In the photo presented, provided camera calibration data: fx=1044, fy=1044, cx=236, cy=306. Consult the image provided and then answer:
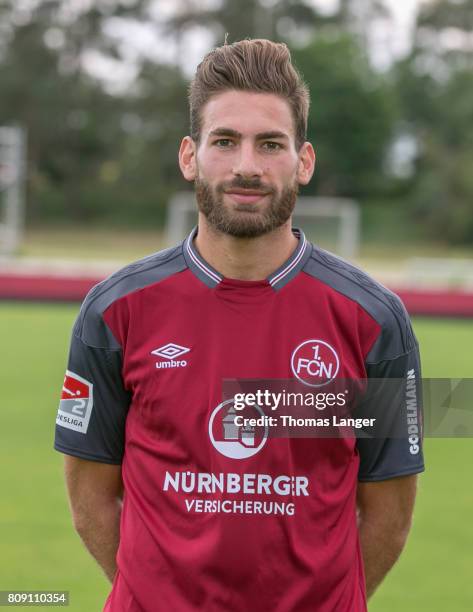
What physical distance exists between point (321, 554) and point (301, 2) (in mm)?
43472

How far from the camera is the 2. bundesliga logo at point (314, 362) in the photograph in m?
2.11

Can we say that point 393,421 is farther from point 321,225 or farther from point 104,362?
point 321,225

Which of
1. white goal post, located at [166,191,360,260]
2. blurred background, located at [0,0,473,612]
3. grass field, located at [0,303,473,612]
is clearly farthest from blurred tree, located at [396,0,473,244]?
grass field, located at [0,303,473,612]

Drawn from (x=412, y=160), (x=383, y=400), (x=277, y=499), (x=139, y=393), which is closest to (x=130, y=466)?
(x=139, y=393)

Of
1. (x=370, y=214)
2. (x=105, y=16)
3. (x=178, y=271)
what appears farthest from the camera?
(x=105, y=16)

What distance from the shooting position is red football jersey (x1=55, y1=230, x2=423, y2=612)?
205 cm

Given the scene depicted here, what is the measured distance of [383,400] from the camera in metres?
2.18

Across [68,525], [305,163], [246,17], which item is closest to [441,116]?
[246,17]

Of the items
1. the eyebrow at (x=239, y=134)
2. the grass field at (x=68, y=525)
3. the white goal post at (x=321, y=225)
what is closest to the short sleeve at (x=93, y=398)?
the eyebrow at (x=239, y=134)

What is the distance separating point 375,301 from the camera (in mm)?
2158

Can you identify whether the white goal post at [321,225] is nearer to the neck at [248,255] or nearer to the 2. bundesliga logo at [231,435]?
the neck at [248,255]

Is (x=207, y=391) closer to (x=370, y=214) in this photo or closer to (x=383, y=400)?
(x=383, y=400)

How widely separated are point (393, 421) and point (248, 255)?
47 centimetres

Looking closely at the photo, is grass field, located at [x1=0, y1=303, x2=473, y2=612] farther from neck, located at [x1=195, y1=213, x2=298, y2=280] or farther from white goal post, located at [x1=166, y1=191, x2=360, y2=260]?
white goal post, located at [x1=166, y1=191, x2=360, y2=260]
